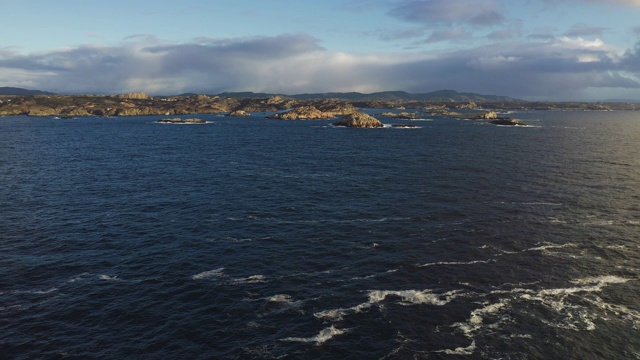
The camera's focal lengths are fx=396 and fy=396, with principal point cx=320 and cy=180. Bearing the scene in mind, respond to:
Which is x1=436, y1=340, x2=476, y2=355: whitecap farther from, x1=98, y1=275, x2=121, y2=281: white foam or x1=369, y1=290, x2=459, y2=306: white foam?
x1=98, y1=275, x2=121, y2=281: white foam

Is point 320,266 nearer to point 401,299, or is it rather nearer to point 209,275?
point 401,299

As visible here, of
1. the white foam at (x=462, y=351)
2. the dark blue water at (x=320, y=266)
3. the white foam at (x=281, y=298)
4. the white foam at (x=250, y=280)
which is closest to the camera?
the white foam at (x=462, y=351)

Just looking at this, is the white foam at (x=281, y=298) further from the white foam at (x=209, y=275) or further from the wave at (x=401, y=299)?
the white foam at (x=209, y=275)

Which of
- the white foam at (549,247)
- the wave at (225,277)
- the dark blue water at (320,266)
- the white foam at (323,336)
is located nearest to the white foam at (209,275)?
the wave at (225,277)

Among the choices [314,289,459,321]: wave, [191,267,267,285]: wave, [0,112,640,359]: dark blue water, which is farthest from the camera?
[191,267,267,285]: wave

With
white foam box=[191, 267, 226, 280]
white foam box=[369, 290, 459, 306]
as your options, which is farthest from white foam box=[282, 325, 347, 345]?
white foam box=[191, 267, 226, 280]

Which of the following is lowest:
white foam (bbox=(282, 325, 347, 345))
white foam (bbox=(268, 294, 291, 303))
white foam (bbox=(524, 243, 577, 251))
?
white foam (bbox=(282, 325, 347, 345))

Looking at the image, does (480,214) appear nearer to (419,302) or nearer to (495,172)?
(419,302)

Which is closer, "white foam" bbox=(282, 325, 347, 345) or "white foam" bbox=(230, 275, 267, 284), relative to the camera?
"white foam" bbox=(282, 325, 347, 345)
